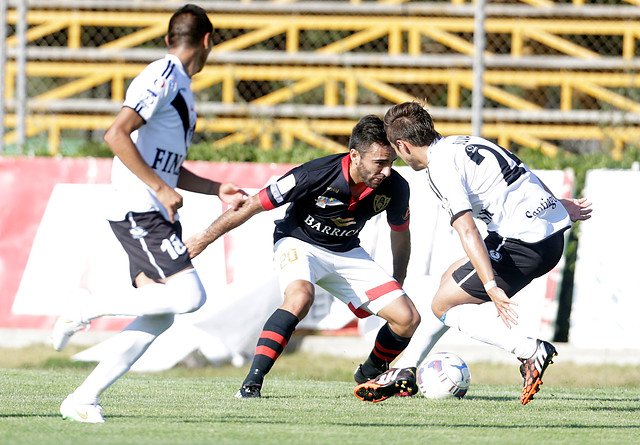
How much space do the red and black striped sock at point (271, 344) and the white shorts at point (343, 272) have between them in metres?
0.29

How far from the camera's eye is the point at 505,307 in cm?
518

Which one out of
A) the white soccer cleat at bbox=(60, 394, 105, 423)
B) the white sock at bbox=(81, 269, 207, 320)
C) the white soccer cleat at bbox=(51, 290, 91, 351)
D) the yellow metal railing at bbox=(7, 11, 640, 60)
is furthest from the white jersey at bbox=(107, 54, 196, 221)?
the yellow metal railing at bbox=(7, 11, 640, 60)

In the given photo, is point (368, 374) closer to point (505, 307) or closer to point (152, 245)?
point (505, 307)

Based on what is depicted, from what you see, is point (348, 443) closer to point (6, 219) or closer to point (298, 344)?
point (298, 344)

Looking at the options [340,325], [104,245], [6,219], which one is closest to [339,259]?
[340,325]

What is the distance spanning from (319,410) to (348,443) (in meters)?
1.24

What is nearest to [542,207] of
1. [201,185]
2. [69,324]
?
[201,185]

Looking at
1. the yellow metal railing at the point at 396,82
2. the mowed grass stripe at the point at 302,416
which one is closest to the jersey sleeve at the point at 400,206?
the mowed grass stripe at the point at 302,416

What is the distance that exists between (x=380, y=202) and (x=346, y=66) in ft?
22.7

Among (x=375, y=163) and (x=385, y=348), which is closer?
(x=375, y=163)

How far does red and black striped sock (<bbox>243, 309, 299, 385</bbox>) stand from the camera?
6238 mm

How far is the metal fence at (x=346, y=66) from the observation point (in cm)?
1281

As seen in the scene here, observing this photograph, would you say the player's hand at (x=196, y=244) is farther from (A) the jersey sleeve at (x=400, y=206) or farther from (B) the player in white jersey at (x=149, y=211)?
(A) the jersey sleeve at (x=400, y=206)

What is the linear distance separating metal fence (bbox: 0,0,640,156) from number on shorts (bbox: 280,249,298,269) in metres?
5.82
